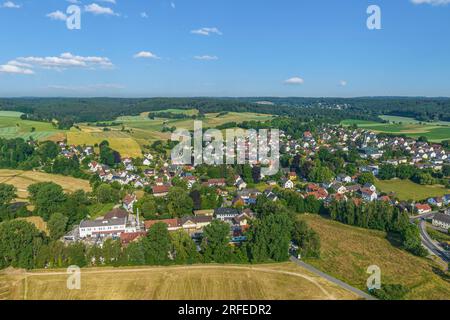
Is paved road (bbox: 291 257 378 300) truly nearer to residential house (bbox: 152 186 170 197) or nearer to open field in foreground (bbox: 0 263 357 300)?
open field in foreground (bbox: 0 263 357 300)

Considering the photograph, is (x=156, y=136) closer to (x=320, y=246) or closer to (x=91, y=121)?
(x=91, y=121)

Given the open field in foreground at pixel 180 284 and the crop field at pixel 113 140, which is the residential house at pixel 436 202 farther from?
the crop field at pixel 113 140

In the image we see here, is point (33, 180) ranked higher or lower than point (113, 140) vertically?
lower

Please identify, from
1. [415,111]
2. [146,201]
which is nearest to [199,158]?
[146,201]

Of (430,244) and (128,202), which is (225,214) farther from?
(430,244)

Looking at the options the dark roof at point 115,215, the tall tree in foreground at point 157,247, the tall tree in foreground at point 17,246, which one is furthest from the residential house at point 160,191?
the tall tree in foreground at point 17,246

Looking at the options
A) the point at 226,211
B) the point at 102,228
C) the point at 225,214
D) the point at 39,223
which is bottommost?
the point at 39,223

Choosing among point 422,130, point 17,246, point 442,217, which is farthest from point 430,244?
point 422,130
